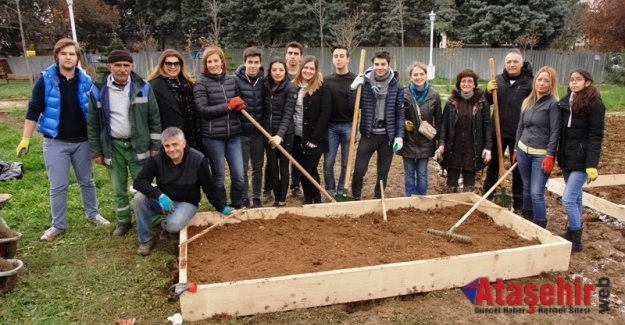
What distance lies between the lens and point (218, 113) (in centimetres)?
462

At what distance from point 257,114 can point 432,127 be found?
1897 mm

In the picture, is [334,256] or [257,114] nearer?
[334,256]

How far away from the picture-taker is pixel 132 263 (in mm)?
4156

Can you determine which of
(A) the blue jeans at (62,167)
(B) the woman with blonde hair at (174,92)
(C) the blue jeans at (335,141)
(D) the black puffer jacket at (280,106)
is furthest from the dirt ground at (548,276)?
(A) the blue jeans at (62,167)

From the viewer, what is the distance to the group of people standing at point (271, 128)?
4.28 m

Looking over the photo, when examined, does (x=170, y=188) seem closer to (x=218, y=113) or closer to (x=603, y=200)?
(x=218, y=113)

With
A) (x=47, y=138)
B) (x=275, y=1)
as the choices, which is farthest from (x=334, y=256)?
(x=275, y=1)

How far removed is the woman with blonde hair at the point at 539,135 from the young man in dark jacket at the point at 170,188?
3100 mm

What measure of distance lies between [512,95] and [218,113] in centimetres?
314

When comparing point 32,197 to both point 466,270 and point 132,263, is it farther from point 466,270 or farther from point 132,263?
point 466,270

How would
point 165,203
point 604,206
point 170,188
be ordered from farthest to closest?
point 604,206
point 170,188
point 165,203

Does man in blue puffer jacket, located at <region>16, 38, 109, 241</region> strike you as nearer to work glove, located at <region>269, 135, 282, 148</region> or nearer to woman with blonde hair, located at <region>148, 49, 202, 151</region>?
woman with blonde hair, located at <region>148, 49, 202, 151</region>

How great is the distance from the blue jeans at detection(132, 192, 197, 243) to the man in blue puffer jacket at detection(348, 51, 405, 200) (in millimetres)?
2079

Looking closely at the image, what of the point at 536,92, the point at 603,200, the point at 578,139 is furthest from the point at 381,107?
the point at 603,200
